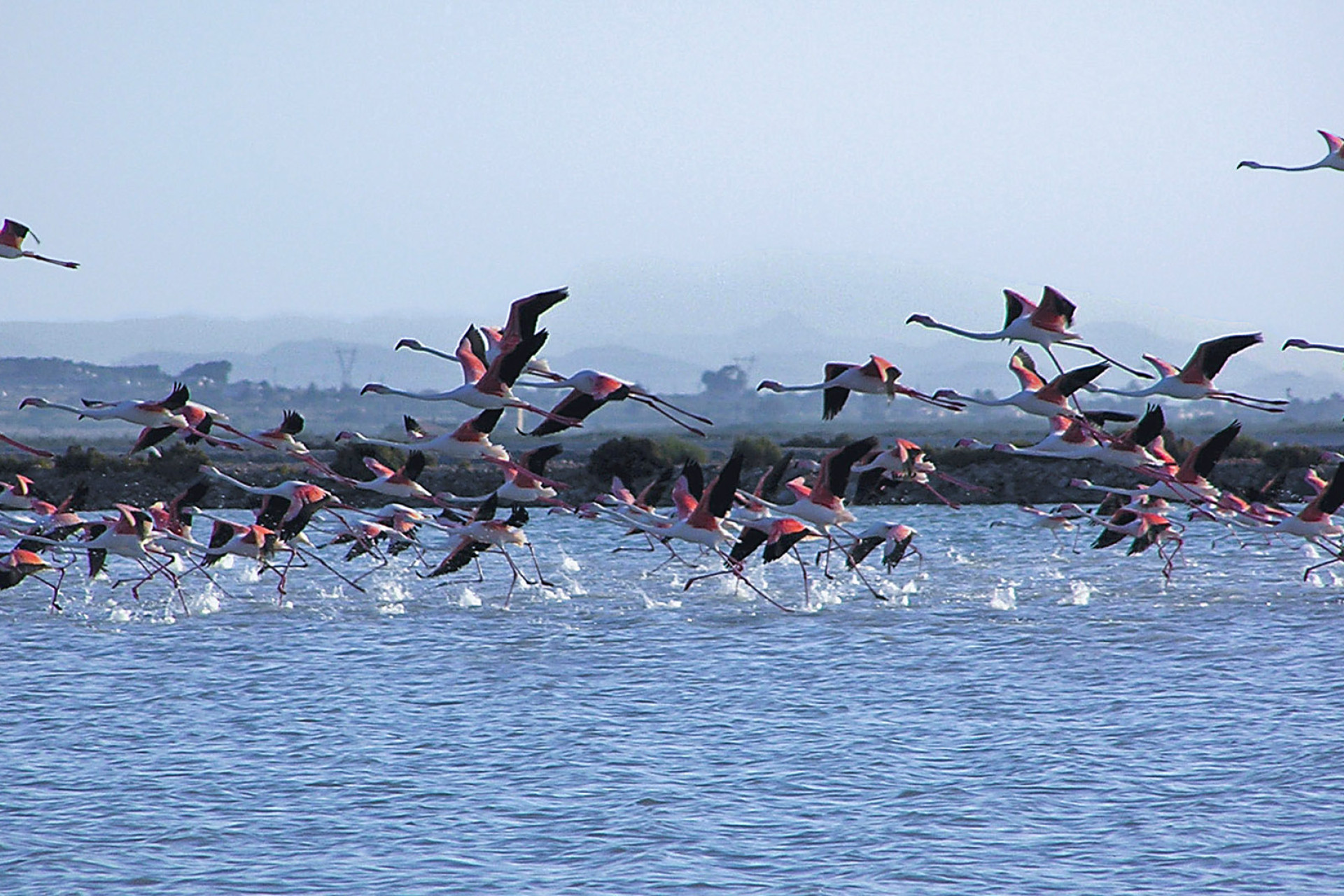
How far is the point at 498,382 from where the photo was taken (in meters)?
12.6

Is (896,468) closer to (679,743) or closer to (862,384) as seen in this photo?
(862,384)

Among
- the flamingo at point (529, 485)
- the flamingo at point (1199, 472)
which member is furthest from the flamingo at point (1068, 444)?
the flamingo at point (529, 485)

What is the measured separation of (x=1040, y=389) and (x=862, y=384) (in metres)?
1.82

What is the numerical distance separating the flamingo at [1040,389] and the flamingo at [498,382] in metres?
3.63

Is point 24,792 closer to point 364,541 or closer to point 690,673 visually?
point 690,673

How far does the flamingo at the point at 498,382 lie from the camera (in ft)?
39.6

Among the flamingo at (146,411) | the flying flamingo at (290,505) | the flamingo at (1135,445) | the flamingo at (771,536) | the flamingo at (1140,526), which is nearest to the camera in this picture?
the flamingo at (1135,445)

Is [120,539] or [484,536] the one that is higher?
[484,536]

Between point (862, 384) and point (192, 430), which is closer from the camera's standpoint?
point (862, 384)

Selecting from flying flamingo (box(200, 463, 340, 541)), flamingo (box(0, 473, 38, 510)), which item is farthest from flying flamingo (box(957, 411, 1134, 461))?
flamingo (box(0, 473, 38, 510))

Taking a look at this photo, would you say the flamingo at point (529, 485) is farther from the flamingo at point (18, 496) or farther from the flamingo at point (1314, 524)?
the flamingo at point (1314, 524)

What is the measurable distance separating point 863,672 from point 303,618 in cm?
A: 678

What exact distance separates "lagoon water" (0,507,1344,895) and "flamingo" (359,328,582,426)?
2.38 meters

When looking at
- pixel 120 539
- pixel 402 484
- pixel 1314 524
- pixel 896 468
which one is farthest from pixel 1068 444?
pixel 120 539
